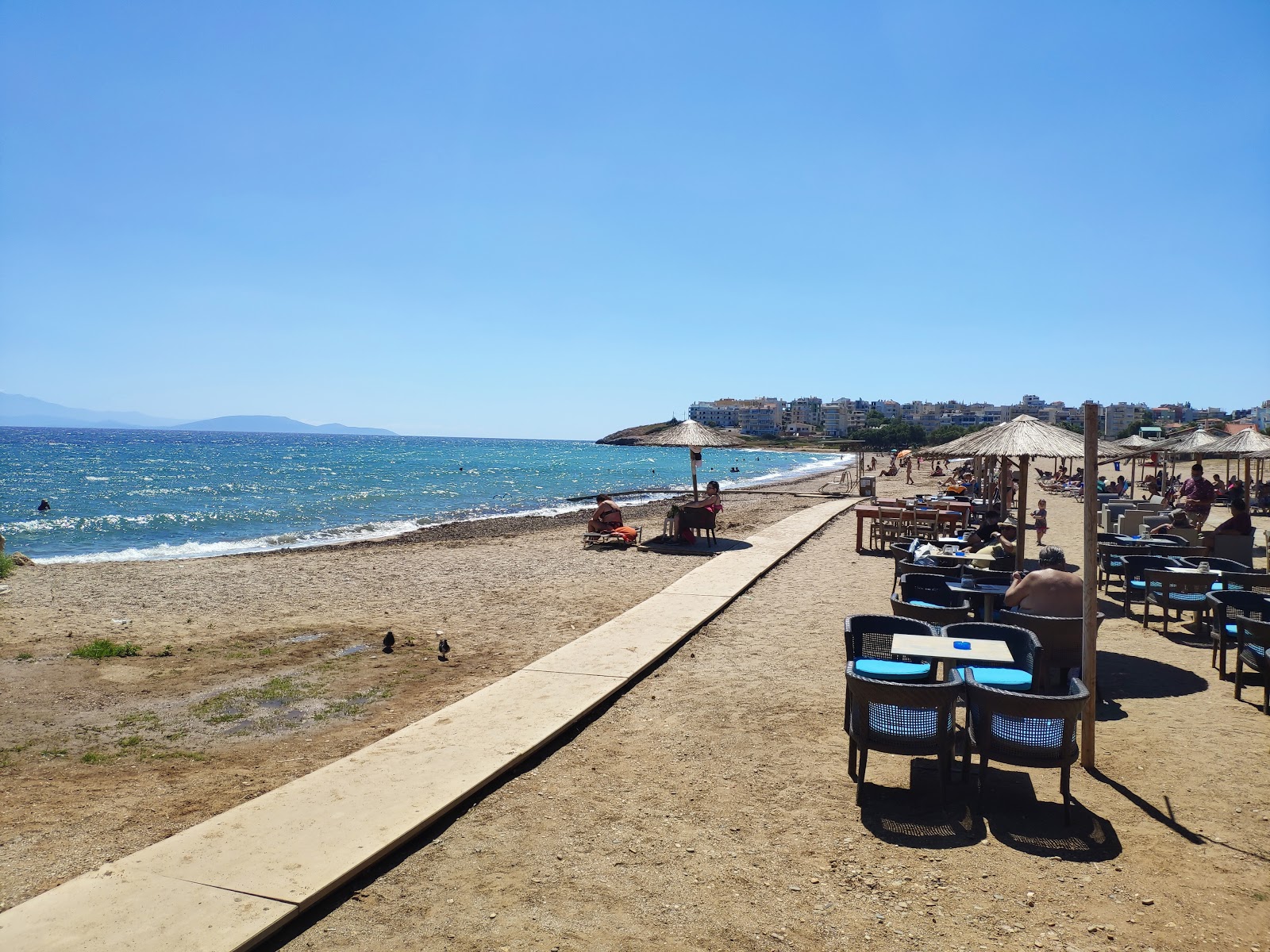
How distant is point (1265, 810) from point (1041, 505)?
14.8 meters

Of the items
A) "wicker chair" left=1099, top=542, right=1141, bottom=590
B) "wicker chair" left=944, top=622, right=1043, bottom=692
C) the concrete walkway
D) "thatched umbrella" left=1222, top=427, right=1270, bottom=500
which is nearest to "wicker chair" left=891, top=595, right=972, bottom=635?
"wicker chair" left=944, top=622, right=1043, bottom=692

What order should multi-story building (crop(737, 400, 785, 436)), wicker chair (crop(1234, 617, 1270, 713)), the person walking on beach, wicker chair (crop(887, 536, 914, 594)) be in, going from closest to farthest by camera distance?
wicker chair (crop(1234, 617, 1270, 713)) < wicker chair (crop(887, 536, 914, 594)) < the person walking on beach < multi-story building (crop(737, 400, 785, 436))

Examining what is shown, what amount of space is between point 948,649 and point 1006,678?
1.66 feet

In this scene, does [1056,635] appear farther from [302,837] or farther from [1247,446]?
[1247,446]

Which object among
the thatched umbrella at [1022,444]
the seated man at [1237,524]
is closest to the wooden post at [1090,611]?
the thatched umbrella at [1022,444]

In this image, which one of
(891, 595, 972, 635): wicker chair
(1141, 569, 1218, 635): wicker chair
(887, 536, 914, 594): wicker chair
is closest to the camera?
(891, 595, 972, 635): wicker chair

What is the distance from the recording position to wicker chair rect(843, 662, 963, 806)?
4.41m

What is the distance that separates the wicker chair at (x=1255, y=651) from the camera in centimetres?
595

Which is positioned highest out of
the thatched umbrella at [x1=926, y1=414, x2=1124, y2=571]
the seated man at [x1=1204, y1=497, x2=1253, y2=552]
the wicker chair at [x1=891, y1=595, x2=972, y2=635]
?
the thatched umbrella at [x1=926, y1=414, x2=1124, y2=571]

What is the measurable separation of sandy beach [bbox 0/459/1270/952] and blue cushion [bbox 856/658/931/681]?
56 cm

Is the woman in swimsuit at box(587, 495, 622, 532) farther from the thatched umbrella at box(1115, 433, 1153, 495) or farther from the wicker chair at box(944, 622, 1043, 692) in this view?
the wicker chair at box(944, 622, 1043, 692)

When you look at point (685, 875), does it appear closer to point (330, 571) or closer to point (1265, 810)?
point (1265, 810)

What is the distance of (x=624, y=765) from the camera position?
518cm

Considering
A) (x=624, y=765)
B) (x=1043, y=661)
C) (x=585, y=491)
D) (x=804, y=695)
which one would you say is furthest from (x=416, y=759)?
(x=585, y=491)
